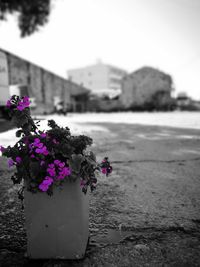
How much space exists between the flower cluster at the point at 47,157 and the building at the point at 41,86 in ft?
48.6

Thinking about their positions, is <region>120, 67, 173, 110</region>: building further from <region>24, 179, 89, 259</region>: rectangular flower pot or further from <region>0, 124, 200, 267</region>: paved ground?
<region>24, 179, 89, 259</region>: rectangular flower pot

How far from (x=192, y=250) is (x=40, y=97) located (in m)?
24.7

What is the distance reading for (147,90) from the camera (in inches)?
1179

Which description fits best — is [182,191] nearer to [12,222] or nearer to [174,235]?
[174,235]

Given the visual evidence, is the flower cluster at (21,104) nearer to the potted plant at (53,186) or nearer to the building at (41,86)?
the potted plant at (53,186)

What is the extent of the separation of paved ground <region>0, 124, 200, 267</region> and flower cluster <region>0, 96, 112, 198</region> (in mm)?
519

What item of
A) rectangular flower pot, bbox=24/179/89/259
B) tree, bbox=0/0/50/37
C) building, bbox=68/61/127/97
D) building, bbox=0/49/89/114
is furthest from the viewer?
building, bbox=68/61/127/97

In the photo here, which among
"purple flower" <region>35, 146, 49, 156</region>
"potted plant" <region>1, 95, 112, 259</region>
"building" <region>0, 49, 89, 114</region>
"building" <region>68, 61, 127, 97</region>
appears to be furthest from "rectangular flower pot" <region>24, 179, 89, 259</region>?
"building" <region>68, 61, 127, 97</region>

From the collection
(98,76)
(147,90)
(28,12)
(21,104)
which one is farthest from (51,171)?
(98,76)

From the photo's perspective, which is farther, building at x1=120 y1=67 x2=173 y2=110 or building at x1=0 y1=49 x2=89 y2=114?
building at x1=120 y1=67 x2=173 y2=110

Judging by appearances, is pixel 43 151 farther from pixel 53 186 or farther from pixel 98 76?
pixel 98 76

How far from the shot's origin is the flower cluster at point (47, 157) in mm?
1352

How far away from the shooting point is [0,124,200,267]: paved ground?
1518 millimetres

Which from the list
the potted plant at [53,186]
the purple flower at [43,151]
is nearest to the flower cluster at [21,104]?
the potted plant at [53,186]
